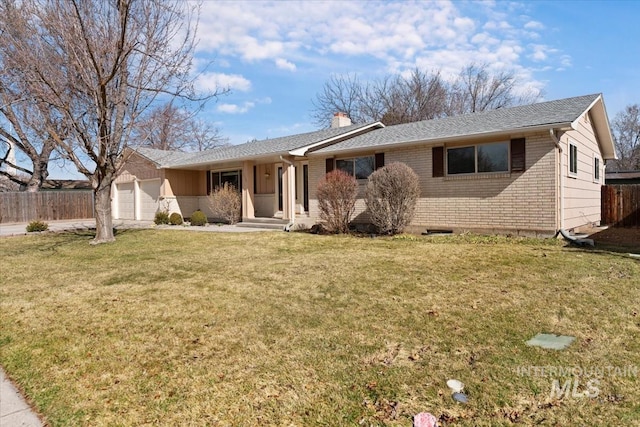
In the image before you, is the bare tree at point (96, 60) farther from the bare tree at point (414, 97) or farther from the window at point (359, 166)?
the bare tree at point (414, 97)

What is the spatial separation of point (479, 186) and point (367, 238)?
3.51m

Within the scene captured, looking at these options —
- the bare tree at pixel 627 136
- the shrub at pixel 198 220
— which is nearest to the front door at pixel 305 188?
the shrub at pixel 198 220

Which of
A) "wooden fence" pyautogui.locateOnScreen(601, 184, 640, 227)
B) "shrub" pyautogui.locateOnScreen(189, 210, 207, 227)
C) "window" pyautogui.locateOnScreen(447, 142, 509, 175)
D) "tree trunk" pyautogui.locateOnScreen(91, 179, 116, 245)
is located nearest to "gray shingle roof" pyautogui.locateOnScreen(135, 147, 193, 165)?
"shrub" pyautogui.locateOnScreen(189, 210, 207, 227)

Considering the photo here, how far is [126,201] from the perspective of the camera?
896 inches

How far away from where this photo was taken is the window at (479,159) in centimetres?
1048

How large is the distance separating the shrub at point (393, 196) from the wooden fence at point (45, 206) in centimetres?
2189

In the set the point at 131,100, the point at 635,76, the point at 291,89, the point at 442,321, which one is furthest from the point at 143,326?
the point at 635,76

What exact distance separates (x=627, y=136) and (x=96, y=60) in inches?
1984

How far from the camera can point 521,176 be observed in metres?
10.0

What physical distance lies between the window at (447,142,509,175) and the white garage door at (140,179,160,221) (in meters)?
15.5

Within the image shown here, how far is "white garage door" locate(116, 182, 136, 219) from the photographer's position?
880 inches

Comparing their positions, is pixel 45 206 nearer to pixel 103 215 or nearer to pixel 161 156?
pixel 161 156

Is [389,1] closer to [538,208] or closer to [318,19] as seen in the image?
[318,19]

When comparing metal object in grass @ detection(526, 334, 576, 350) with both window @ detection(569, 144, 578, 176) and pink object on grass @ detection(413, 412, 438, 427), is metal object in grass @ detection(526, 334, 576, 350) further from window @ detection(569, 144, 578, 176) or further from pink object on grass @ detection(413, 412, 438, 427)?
window @ detection(569, 144, 578, 176)
